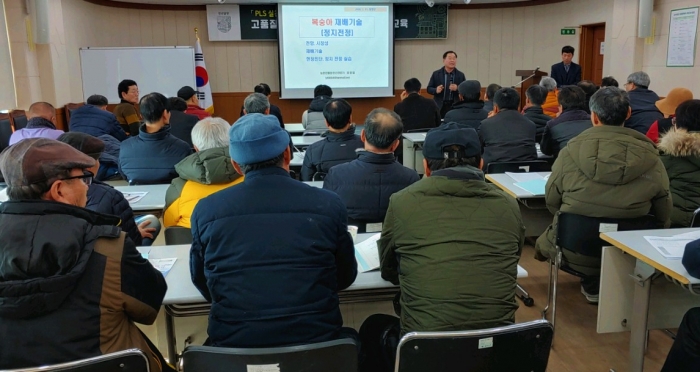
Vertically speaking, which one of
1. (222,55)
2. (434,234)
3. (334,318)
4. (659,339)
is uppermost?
(222,55)

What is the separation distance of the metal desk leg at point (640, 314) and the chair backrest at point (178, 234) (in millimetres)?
2030

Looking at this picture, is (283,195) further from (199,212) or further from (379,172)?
(379,172)

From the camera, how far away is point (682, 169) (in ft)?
9.88

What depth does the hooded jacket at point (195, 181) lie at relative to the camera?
8.92 ft

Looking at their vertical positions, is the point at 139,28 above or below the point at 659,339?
above

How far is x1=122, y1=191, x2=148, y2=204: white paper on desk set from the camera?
3234mm

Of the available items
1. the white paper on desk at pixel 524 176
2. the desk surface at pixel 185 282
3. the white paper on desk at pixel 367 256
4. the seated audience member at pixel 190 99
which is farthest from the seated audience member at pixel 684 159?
the seated audience member at pixel 190 99

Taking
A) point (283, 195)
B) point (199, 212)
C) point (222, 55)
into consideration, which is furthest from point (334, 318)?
point (222, 55)

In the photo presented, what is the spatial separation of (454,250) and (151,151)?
8.64ft

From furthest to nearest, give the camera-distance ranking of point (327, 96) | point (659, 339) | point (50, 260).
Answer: point (327, 96) < point (659, 339) < point (50, 260)

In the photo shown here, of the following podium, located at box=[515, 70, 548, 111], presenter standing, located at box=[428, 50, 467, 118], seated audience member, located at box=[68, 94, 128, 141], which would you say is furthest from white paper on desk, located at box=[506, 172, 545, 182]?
podium, located at box=[515, 70, 548, 111]

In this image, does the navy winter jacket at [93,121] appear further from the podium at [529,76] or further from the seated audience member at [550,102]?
the podium at [529,76]

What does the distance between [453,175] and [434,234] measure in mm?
216

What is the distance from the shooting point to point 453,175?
1826 millimetres
